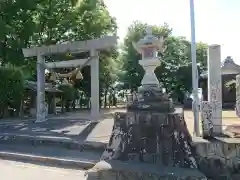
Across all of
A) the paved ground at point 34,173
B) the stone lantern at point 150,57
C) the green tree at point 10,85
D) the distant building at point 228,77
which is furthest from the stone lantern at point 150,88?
the distant building at point 228,77

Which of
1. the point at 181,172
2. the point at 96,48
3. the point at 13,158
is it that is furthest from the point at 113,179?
the point at 96,48

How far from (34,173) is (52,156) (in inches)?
62.7

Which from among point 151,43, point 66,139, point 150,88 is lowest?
point 66,139

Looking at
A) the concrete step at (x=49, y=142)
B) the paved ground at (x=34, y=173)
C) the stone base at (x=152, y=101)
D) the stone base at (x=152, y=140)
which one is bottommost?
the paved ground at (x=34, y=173)

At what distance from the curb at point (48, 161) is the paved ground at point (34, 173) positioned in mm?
362

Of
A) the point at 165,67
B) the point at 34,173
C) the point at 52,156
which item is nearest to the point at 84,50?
the point at 52,156

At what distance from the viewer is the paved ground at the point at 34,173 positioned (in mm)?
8164

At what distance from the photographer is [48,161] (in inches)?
387

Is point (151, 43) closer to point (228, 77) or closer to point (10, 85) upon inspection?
point (10, 85)

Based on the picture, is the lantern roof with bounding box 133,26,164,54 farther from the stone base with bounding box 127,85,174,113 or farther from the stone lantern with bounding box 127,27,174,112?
the stone base with bounding box 127,85,174,113

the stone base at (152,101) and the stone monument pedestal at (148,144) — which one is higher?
the stone base at (152,101)

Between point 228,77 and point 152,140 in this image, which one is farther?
point 228,77

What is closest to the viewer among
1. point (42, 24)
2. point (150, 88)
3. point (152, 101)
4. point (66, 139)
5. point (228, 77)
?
point (152, 101)

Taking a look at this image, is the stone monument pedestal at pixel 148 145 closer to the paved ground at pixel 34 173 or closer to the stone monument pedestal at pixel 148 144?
the stone monument pedestal at pixel 148 144
